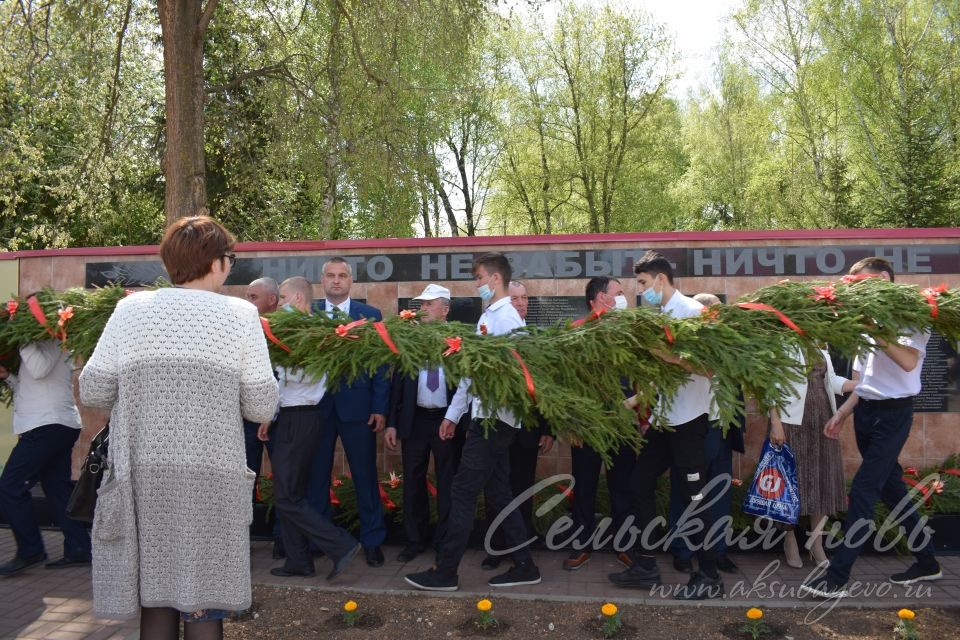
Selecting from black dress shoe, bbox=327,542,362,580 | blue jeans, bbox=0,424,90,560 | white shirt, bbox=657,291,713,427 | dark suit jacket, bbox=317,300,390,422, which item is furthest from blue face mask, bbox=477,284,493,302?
blue jeans, bbox=0,424,90,560

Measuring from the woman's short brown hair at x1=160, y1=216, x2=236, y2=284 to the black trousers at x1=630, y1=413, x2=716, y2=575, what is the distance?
2953 millimetres

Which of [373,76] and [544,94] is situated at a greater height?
[544,94]

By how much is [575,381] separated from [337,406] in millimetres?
2018

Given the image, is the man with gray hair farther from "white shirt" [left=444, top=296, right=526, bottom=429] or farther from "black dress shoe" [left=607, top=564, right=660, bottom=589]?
"black dress shoe" [left=607, top=564, right=660, bottom=589]

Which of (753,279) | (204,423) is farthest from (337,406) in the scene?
(753,279)

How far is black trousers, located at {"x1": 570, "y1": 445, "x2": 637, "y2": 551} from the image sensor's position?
5.34m

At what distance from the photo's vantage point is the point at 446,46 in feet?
31.2

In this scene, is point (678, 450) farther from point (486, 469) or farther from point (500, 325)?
point (500, 325)

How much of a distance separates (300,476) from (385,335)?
129cm

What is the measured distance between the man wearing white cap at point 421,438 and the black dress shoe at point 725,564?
1969 mm

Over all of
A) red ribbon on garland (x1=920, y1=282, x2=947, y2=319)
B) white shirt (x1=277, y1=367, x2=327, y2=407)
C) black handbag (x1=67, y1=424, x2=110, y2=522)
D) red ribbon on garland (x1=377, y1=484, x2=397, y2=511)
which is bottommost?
red ribbon on garland (x1=377, y1=484, x2=397, y2=511)

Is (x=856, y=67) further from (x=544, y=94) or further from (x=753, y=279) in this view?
(x=753, y=279)

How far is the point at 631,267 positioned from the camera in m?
6.84

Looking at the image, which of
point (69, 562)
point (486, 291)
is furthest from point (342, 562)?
point (69, 562)
